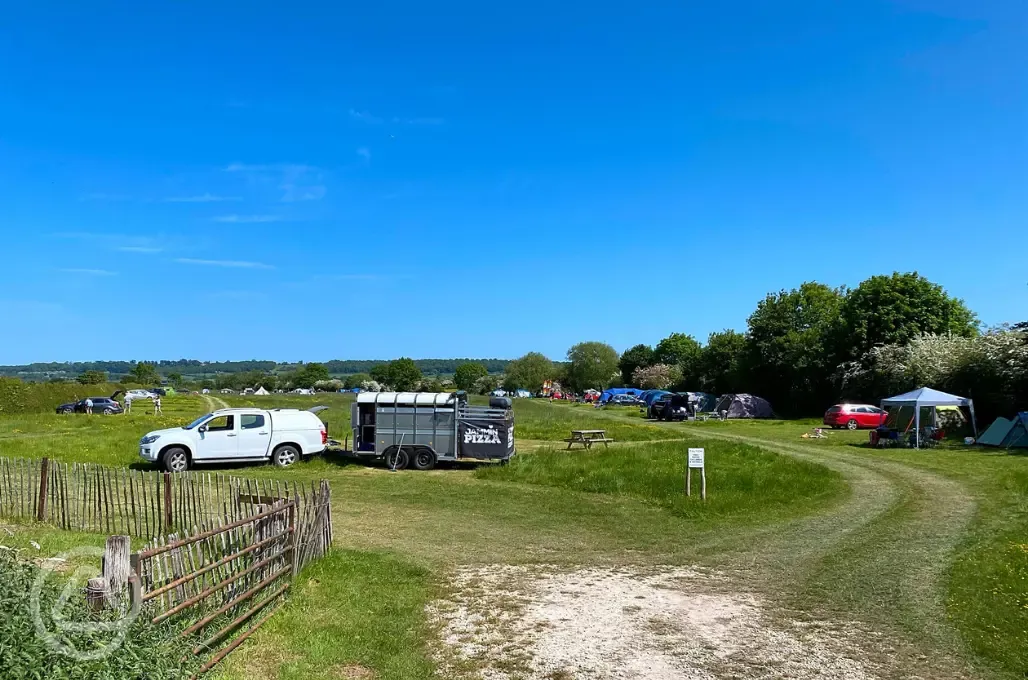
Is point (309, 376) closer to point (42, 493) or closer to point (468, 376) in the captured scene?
point (468, 376)

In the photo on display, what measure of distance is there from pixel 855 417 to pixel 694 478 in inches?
902

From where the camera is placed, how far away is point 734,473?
17172 millimetres

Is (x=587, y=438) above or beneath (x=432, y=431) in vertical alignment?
beneath

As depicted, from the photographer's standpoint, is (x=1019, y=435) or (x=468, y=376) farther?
(x=468, y=376)

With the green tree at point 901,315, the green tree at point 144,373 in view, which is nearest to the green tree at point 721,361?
the green tree at point 901,315

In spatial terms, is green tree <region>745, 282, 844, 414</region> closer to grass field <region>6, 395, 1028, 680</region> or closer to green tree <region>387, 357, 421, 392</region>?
grass field <region>6, 395, 1028, 680</region>

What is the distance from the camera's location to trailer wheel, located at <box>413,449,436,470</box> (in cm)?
2056

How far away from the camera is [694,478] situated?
52.6 feet

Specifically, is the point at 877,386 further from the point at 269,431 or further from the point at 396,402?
the point at 269,431

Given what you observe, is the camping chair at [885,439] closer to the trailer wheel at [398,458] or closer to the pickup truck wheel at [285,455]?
the trailer wheel at [398,458]

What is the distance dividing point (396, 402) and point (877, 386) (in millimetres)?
30898

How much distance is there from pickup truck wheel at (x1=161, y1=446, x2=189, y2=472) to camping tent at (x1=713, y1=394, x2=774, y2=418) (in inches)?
1510

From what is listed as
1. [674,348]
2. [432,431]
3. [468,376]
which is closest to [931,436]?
[432,431]

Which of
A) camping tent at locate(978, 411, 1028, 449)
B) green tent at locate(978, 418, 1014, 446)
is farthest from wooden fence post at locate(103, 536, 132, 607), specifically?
green tent at locate(978, 418, 1014, 446)
